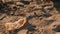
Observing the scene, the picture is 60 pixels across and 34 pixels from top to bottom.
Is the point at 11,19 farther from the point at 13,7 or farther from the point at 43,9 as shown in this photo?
the point at 43,9

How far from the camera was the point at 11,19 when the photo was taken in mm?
1817

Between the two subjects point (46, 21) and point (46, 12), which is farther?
point (46, 12)

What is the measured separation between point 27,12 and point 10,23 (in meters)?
0.32

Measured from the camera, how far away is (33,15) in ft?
6.11

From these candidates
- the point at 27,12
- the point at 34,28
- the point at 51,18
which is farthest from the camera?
the point at 27,12

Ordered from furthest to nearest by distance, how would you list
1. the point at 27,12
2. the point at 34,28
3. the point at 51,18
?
the point at 27,12 < the point at 51,18 < the point at 34,28

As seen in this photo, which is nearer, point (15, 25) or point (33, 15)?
point (15, 25)

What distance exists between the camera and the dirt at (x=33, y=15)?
1.64m

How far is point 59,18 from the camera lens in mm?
1768

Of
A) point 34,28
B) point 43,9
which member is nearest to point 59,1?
point 43,9

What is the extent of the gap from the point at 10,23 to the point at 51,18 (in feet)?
1.54

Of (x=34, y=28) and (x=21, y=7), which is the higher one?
(x=21, y=7)

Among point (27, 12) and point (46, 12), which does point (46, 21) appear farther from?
point (27, 12)

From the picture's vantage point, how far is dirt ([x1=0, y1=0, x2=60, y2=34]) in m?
1.64
